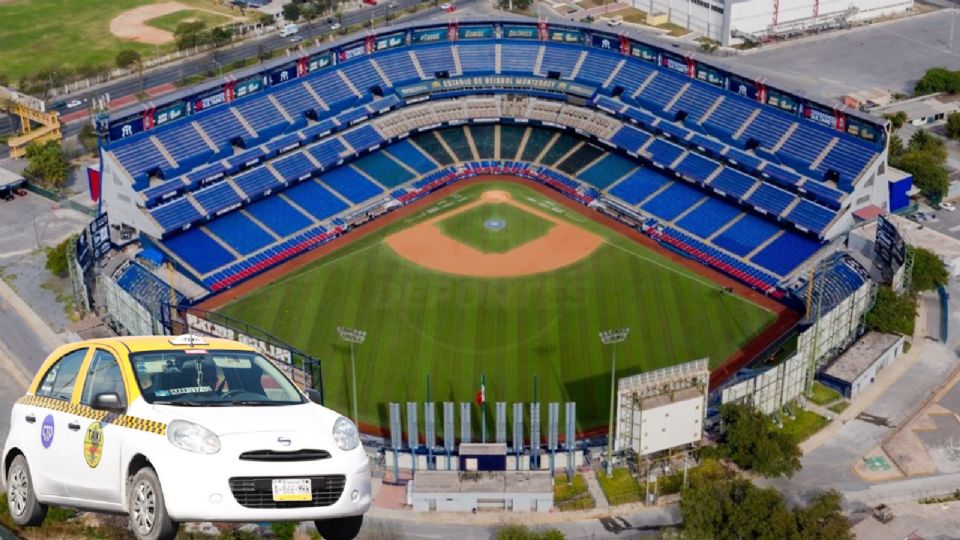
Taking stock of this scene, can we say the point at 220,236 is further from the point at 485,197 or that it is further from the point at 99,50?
the point at 99,50

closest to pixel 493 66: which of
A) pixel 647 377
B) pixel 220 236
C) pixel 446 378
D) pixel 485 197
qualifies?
pixel 485 197

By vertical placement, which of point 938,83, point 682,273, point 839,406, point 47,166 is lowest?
point 839,406

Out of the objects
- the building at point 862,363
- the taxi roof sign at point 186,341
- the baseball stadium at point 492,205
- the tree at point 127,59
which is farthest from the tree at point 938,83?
the taxi roof sign at point 186,341

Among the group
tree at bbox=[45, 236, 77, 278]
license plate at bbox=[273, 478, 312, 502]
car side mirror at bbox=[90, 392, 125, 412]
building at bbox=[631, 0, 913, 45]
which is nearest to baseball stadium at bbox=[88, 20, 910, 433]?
tree at bbox=[45, 236, 77, 278]

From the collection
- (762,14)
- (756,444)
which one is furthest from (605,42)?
(756,444)

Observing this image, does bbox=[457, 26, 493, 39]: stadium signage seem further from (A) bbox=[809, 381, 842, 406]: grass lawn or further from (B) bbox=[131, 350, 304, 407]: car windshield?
(B) bbox=[131, 350, 304, 407]: car windshield

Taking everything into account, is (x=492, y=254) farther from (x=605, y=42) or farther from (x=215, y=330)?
(x=605, y=42)
